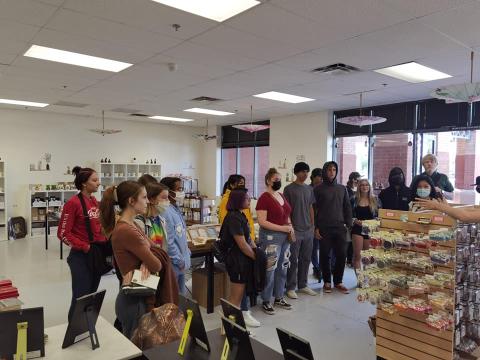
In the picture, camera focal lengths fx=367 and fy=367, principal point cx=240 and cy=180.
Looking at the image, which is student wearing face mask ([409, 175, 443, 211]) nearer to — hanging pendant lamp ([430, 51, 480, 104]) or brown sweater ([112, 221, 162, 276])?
hanging pendant lamp ([430, 51, 480, 104])

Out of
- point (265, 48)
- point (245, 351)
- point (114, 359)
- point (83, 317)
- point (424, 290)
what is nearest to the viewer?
point (245, 351)

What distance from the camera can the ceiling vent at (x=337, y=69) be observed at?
4613 mm

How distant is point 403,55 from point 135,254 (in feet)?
12.0

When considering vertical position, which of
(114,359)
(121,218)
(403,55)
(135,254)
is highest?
(403,55)

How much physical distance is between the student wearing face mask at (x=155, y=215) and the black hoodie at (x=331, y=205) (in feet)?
7.67

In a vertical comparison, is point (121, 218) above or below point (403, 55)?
below

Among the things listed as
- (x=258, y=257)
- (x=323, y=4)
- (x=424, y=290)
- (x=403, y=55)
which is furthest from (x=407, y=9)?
(x=258, y=257)

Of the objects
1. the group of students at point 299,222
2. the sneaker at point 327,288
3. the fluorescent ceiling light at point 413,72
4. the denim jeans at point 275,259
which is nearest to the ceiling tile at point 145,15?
the group of students at point 299,222

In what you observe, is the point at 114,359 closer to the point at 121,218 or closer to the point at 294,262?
the point at 121,218

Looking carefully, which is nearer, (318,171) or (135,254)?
(135,254)

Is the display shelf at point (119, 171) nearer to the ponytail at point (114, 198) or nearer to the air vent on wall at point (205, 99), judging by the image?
the air vent on wall at point (205, 99)

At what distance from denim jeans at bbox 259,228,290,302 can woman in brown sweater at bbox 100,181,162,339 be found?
1.83 m

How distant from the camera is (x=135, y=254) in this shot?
2119 millimetres

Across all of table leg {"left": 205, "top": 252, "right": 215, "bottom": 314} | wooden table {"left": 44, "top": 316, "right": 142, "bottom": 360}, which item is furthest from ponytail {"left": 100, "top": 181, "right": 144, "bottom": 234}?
table leg {"left": 205, "top": 252, "right": 215, "bottom": 314}
